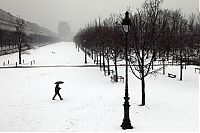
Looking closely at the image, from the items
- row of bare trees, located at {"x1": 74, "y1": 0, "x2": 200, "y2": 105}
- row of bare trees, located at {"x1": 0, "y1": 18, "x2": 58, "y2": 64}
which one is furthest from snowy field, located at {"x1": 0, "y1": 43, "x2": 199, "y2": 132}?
row of bare trees, located at {"x1": 0, "y1": 18, "x2": 58, "y2": 64}

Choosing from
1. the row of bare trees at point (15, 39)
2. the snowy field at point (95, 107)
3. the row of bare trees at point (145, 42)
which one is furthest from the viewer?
the row of bare trees at point (15, 39)

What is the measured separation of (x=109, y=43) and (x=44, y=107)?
18.0 m

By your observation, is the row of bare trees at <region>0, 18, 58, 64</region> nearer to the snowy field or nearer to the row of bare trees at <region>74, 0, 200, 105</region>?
the row of bare trees at <region>74, 0, 200, 105</region>

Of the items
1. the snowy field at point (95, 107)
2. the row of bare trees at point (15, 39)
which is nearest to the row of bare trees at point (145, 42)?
the snowy field at point (95, 107)

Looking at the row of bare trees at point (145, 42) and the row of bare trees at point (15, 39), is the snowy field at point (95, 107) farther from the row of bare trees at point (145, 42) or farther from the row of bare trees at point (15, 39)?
the row of bare trees at point (15, 39)

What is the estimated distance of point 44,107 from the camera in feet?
54.1

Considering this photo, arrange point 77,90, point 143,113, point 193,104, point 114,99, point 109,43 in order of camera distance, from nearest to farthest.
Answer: point 143,113, point 193,104, point 114,99, point 77,90, point 109,43

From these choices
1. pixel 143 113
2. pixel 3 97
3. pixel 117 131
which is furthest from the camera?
pixel 3 97

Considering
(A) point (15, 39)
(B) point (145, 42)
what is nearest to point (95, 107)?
(B) point (145, 42)

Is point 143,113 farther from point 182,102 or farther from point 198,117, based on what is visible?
point 182,102

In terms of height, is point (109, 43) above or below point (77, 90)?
above

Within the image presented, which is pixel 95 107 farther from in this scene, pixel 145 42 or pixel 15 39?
pixel 15 39

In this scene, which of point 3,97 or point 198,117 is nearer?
point 198,117

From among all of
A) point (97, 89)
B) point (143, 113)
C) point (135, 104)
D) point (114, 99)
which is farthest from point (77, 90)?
point (143, 113)
